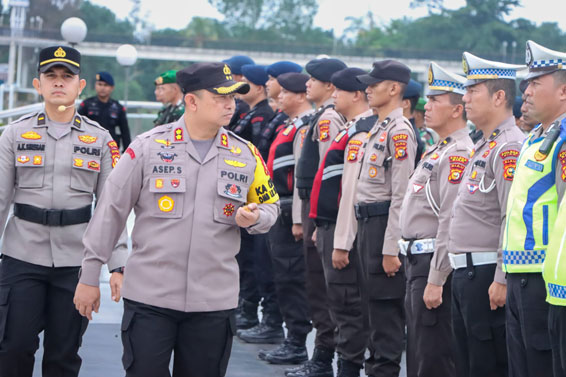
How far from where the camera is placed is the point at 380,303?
690 centimetres

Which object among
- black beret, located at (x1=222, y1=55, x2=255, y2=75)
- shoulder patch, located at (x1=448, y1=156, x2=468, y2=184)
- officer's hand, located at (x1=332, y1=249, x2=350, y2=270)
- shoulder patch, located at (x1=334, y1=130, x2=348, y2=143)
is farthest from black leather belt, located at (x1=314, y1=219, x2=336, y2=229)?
black beret, located at (x1=222, y1=55, x2=255, y2=75)

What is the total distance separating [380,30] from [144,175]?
95100 mm

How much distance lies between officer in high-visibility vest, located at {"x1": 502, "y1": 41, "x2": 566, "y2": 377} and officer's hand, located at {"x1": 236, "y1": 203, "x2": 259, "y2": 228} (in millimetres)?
1218

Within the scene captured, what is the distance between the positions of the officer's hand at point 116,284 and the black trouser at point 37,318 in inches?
27.0

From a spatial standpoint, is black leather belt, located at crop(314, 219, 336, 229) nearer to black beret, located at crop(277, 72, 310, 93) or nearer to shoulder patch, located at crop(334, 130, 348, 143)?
shoulder patch, located at crop(334, 130, 348, 143)

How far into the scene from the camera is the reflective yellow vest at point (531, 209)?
15.4 ft

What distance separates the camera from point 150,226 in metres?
4.95

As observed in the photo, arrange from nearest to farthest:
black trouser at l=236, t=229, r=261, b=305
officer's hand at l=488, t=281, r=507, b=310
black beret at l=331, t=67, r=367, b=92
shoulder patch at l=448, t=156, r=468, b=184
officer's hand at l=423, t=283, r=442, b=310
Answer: officer's hand at l=488, t=281, r=507, b=310
officer's hand at l=423, t=283, r=442, b=310
shoulder patch at l=448, t=156, r=468, b=184
black beret at l=331, t=67, r=367, b=92
black trouser at l=236, t=229, r=261, b=305

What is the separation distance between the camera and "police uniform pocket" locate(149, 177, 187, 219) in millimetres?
4902

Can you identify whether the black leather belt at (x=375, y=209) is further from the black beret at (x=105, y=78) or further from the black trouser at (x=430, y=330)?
the black beret at (x=105, y=78)

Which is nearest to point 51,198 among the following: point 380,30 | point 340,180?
point 340,180

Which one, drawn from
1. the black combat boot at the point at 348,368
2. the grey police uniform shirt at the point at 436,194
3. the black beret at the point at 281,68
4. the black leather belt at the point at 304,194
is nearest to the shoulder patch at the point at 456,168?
the grey police uniform shirt at the point at 436,194

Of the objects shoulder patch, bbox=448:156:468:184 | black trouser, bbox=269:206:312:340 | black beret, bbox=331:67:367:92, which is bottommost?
black trouser, bbox=269:206:312:340

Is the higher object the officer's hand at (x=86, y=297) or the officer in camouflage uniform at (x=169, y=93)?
the officer in camouflage uniform at (x=169, y=93)
